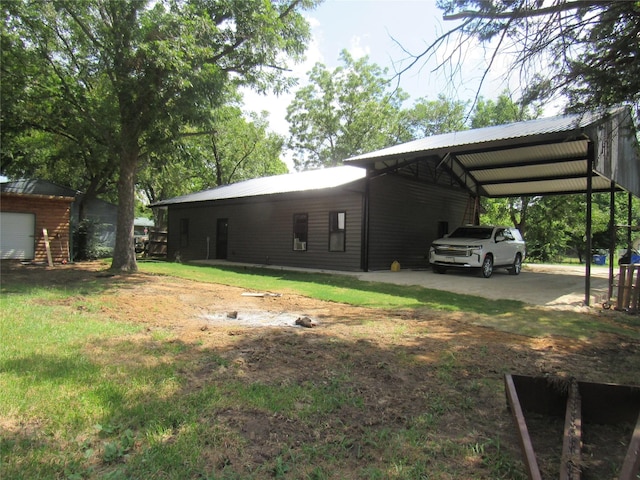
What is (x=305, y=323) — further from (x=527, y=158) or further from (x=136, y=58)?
(x=527, y=158)

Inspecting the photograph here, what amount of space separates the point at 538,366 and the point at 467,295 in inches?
218

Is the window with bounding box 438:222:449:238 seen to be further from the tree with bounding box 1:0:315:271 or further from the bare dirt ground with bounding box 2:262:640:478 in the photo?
the bare dirt ground with bounding box 2:262:640:478

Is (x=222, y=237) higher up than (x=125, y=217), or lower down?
lower down

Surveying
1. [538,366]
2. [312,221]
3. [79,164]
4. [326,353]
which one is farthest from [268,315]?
[79,164]

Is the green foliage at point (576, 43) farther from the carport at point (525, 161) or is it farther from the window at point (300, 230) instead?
the window at point (300, 230)

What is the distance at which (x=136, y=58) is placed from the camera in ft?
35.1

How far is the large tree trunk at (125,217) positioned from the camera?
12.9m

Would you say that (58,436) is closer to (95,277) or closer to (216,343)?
(216,343)

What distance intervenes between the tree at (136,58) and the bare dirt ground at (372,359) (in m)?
6.01

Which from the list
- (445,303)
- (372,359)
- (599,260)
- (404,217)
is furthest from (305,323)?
(599,260)

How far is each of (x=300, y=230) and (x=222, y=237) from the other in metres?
5.87

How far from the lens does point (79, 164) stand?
21.0m

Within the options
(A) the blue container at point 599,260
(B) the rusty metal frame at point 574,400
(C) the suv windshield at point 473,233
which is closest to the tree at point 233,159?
(C) the suv windshield at point 473,233

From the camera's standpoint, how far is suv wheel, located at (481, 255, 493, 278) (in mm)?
13310
